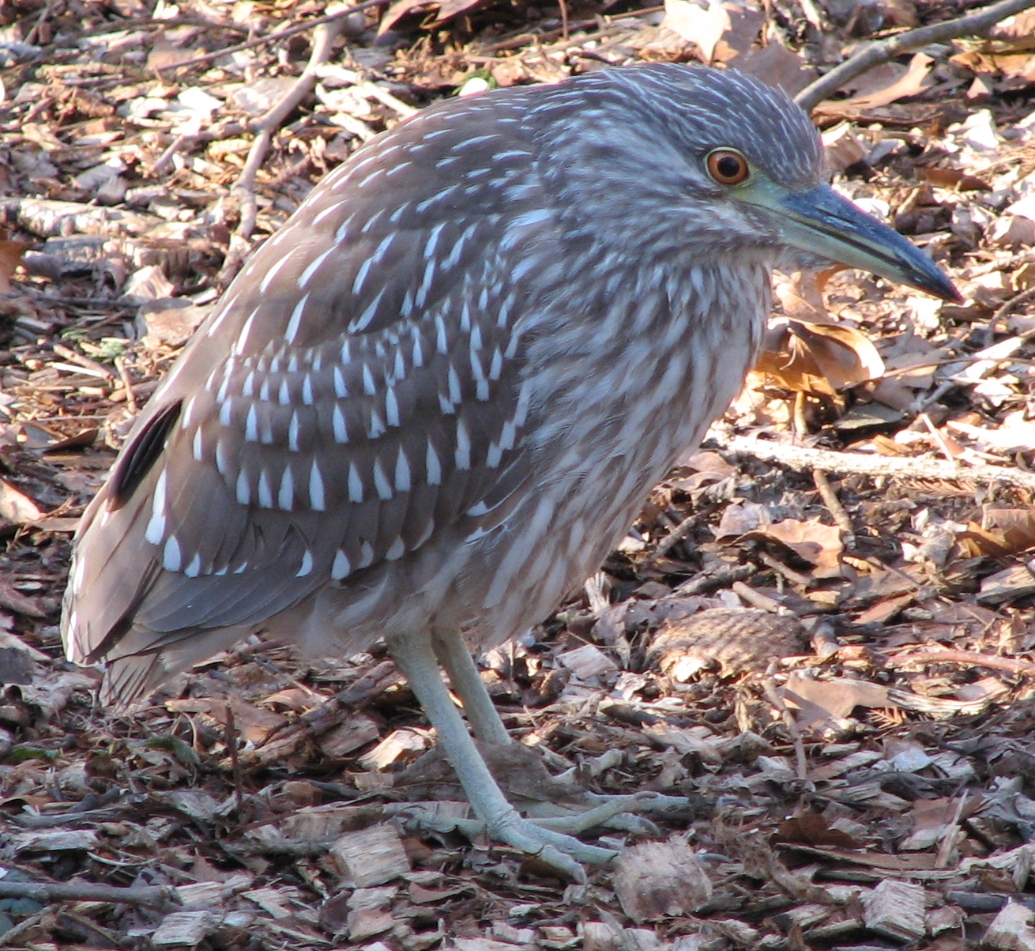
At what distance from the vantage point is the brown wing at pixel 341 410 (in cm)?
409

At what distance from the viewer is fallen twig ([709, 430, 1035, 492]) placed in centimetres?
521

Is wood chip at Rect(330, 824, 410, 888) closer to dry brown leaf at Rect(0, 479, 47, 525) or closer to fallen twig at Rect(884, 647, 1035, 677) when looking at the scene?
fallen twig at Rect(884, 647, 1035, 677)

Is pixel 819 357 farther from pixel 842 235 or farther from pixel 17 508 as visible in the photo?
pixel 17 508

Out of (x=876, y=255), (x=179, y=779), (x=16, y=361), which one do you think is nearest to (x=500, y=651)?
(x=179, y=779)

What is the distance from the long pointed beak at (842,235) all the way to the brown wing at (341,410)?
2.26 feet

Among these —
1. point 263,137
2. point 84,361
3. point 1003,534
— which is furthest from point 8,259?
point 1003,534

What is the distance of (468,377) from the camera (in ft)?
13.4

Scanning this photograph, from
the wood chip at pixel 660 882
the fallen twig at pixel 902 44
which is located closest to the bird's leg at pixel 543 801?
the wood chip at pixel 660 882

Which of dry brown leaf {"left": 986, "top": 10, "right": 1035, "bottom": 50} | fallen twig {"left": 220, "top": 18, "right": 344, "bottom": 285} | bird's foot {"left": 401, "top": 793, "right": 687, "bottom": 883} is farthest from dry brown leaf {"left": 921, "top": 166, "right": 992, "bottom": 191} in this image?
bird's foot {"left": 401, "top": 793, "right": 687, "bottom": 883}

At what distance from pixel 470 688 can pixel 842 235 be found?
192 cm

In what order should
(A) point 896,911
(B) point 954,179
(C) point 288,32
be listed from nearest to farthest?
1. (A) point 896,911
2. (B) point 954,179
3. (C) point 288,32

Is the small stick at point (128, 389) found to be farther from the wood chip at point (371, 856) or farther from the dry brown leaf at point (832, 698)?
the dry brown leaf at point (832, 698)

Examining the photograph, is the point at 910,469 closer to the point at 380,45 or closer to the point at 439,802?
the point at 439,802

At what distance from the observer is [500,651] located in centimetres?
532
